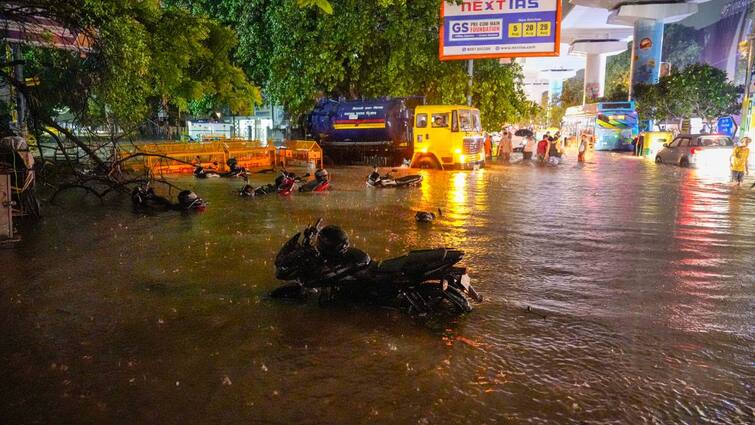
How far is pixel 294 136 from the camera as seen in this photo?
94.9ft

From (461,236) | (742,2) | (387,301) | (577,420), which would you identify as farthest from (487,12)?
(742,2)

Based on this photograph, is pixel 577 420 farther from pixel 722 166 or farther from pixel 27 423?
pixel 722 166

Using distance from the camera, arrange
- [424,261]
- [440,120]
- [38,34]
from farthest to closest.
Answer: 1. [440,120]
2. [38,34]
3. [424,261]

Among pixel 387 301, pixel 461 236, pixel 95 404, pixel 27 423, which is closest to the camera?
pixel 27 423

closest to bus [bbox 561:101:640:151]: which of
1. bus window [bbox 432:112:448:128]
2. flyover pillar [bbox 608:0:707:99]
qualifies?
flyover pillar [bbox 608:0:707:99]

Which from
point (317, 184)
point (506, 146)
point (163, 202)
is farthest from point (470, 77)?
point (163, 202)

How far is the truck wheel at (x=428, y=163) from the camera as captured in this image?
21.9 meters

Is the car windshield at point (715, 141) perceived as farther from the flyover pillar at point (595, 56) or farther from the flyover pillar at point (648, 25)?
the flyover pillar at point (595, 56)

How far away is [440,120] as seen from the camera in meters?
21.2

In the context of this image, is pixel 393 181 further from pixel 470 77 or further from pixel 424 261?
pixel 470 77

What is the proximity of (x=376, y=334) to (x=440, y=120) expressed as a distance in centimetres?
1721

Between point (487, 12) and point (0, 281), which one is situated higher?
point (487, 12)

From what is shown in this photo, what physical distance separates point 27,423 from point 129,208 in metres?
8.90

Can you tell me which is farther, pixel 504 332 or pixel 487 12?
pixel 487 12
